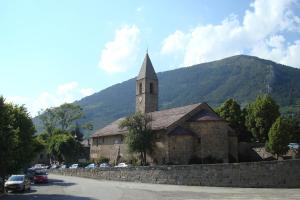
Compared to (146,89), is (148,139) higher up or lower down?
lower down

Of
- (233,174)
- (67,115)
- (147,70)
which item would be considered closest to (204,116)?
(233,174)

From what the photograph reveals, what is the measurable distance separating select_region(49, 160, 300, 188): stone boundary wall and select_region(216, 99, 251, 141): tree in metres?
33.2

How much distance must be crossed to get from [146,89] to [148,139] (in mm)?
17273

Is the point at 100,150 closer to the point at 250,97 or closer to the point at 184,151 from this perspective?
the point at 184,151

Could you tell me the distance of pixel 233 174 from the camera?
4056cm

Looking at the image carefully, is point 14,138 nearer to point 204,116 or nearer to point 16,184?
point 16,184

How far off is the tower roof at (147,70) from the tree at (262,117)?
18.1 metres

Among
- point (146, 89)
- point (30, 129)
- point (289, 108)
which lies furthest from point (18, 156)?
point (289, 108)

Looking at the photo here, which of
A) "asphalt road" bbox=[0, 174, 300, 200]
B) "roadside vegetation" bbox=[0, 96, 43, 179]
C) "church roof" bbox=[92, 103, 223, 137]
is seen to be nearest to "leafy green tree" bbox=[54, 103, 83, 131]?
"church roof" bbox=[92, 103, 223, 137]

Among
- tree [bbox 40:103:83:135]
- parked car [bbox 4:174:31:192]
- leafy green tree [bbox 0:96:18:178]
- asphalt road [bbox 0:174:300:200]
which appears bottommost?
asphalt road [bbox 0:174:300:200]

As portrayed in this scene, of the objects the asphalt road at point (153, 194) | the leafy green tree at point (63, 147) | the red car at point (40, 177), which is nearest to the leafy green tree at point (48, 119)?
the leafy green tree at point (63, 147)

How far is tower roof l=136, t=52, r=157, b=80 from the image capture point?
76812 millimetres

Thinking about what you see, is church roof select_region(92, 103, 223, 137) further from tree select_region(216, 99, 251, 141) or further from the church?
tree select_region(216, 99, 251, 141)

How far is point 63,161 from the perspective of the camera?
8519 cm
